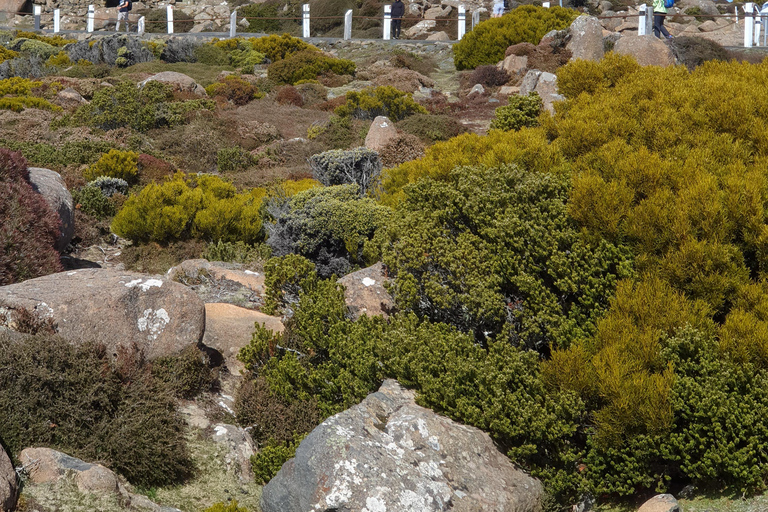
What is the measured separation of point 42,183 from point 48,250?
1.70 meters

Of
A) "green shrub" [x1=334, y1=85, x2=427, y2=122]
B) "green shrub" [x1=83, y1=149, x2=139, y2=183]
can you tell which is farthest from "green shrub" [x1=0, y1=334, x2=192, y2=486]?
"green shrub" [x1=334, y1=85, x2=427, y2=122]

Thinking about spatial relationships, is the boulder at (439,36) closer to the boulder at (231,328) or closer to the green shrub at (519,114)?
the green shrub at (519,114)

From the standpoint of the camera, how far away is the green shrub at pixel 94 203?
36.7 feet

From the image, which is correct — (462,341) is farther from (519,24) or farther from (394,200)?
(519,24)

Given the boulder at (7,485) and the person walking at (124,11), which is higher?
the person walking at (124,11)

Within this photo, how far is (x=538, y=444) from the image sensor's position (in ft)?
16.3

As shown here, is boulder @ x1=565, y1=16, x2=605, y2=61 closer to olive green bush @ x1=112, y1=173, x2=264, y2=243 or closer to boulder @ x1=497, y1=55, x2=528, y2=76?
boulder @ x1=497, y1=55, x2=528, y2=76

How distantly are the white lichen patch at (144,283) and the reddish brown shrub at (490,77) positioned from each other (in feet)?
57.2

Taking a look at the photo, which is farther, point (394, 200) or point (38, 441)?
point (394, 200)

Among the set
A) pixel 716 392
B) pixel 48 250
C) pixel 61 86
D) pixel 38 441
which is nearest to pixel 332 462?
pixel 38 441

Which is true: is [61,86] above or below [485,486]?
above

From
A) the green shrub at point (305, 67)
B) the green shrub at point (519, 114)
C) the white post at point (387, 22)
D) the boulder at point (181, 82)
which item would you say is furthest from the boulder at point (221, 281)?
the white post at point (387, 22)

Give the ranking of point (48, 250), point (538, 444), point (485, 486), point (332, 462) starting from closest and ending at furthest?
point (332, 462) → point (485, 486) → point (538, 444) → point (48, 250)

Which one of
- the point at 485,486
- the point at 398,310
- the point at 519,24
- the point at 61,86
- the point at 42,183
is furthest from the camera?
the point at 519,24
